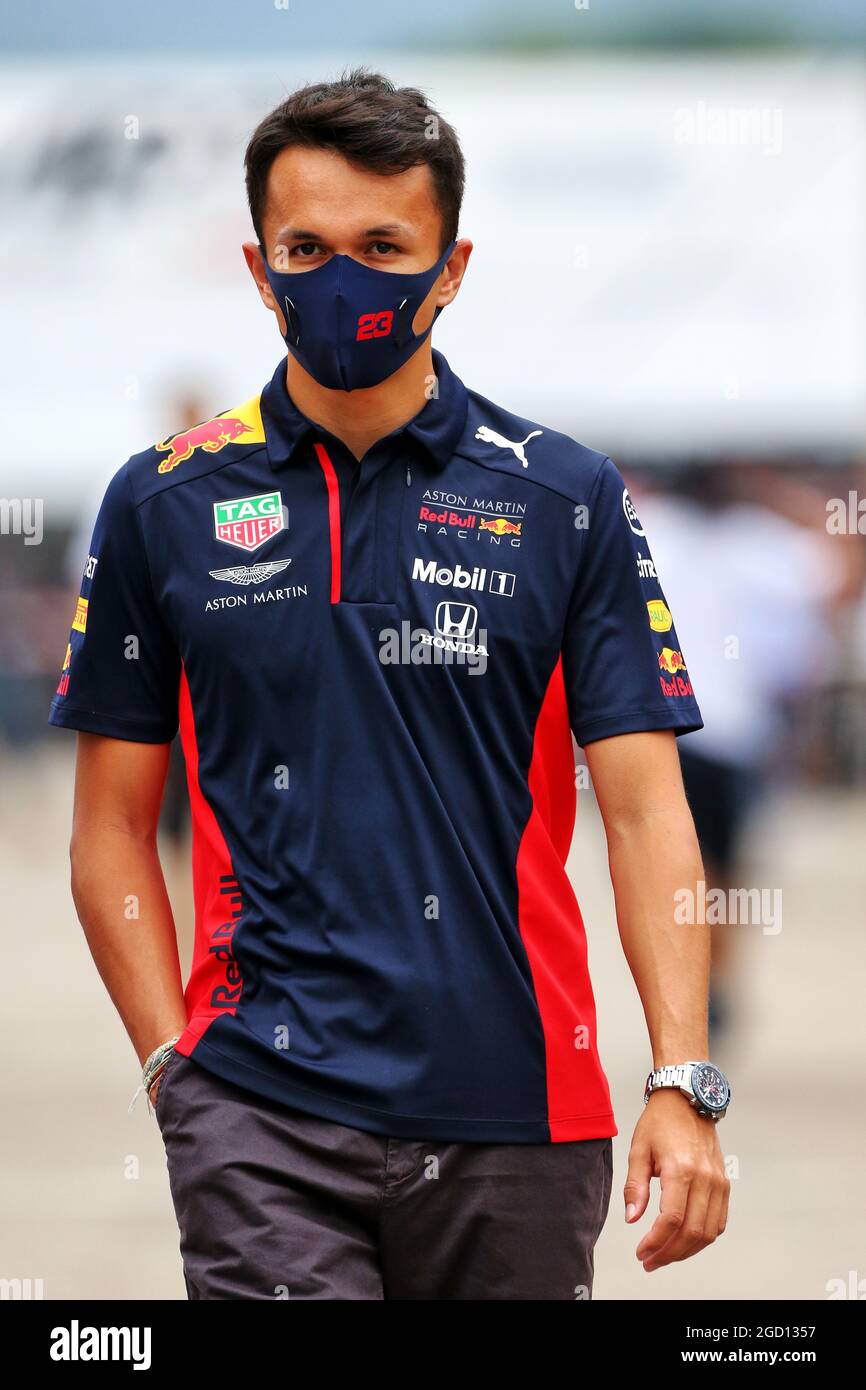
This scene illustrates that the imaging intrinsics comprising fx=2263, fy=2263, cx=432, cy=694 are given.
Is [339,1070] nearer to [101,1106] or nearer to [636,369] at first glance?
[101,1106]

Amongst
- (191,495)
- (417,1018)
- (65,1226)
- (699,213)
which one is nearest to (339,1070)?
(417,1018)

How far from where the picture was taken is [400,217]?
3387 mm

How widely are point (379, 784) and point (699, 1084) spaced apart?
617 mm

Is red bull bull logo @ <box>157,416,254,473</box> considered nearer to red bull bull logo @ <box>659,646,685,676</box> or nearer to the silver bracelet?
red bull bull logo @ <box>659,646,685,676</box>

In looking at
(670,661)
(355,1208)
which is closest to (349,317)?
(670,661)

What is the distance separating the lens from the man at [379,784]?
3168mm

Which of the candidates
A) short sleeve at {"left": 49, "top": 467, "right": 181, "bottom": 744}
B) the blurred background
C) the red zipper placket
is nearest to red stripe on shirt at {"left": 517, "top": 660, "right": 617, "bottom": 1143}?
the red zipper placket

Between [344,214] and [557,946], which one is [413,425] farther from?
[557,946]

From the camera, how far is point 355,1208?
10.3 ft

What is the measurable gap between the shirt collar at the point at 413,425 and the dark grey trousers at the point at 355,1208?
0.94 meters

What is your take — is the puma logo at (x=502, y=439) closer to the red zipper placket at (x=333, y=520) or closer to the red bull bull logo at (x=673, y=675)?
the red zipper placket at (x=333, y=520)

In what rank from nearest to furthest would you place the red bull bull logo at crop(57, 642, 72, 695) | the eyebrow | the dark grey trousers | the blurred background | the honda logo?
the dark grey trousers < the honda logo < the eyebrow < the red bull bull logo at crop(57, 642, 72, 695) < the blurred background

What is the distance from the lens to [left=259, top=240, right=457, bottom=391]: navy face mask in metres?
3.39

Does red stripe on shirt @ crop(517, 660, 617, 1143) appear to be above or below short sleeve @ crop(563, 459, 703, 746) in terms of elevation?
below
